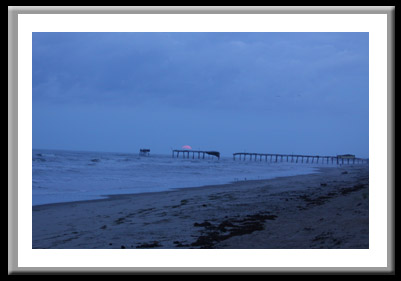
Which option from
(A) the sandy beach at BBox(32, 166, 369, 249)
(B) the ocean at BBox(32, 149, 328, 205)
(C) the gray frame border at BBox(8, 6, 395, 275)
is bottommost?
(B) the ocean at BBox(32, 149, 328, 205)

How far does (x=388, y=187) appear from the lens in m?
4.12

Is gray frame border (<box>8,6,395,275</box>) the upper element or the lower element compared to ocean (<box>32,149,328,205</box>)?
upper

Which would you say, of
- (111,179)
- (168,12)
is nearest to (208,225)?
(168,12)

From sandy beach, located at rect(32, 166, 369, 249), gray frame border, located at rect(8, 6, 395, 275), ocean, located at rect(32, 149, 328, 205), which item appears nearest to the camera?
gray frame border, located at rect(8, 6, 395, 275)

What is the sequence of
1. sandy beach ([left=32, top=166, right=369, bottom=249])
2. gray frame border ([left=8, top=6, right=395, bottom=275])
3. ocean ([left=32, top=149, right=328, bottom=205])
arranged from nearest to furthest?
gray frame border ([left=8, top=6, right=395, bottom=275]), sandy beach ([left=32, top=166, right=369, bottom=249]), ocean ([left=32, top=149, right=328, bottom=205])

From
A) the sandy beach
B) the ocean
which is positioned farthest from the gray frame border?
the ocean

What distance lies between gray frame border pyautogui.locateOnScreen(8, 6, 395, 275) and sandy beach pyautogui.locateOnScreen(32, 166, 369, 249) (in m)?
0.70

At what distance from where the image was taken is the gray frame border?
12.3 feet

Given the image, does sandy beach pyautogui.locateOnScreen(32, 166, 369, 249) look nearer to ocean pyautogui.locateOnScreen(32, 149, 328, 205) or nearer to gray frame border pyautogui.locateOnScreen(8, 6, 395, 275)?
gray frame border pyautogui.locateOnScreen(8, 6, 395, 275)

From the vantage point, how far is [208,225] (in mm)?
6559

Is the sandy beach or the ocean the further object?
the ocean
